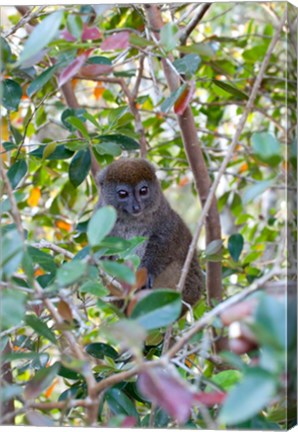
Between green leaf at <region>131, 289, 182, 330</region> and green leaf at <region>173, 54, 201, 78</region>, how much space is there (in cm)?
75

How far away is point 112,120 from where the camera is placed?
2.35 m

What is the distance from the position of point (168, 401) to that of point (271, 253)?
2251 millimetres

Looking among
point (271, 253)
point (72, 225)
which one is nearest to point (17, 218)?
point (72, 225)

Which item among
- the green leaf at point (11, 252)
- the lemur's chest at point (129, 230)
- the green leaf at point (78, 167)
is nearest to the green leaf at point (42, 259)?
the green leaf at point (11, 252)

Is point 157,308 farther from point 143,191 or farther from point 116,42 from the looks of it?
point 143,191

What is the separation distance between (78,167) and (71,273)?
1355mm

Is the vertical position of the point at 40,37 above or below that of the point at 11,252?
above

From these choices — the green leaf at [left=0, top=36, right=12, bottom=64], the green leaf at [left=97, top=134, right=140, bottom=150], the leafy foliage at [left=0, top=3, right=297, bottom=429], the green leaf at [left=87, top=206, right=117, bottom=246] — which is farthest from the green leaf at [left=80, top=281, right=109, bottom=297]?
the green leaf at [left=97, top=134, right=140, bottom=150]

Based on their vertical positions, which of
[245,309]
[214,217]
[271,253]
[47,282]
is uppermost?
[245,309]

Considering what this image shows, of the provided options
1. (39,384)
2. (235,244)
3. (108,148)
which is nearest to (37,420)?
(39,384)

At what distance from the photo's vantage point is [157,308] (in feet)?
3.98

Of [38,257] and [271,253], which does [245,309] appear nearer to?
[38,257]

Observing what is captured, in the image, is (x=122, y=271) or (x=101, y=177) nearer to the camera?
(x=122, y=271)

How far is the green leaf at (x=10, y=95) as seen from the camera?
6.97 ft
